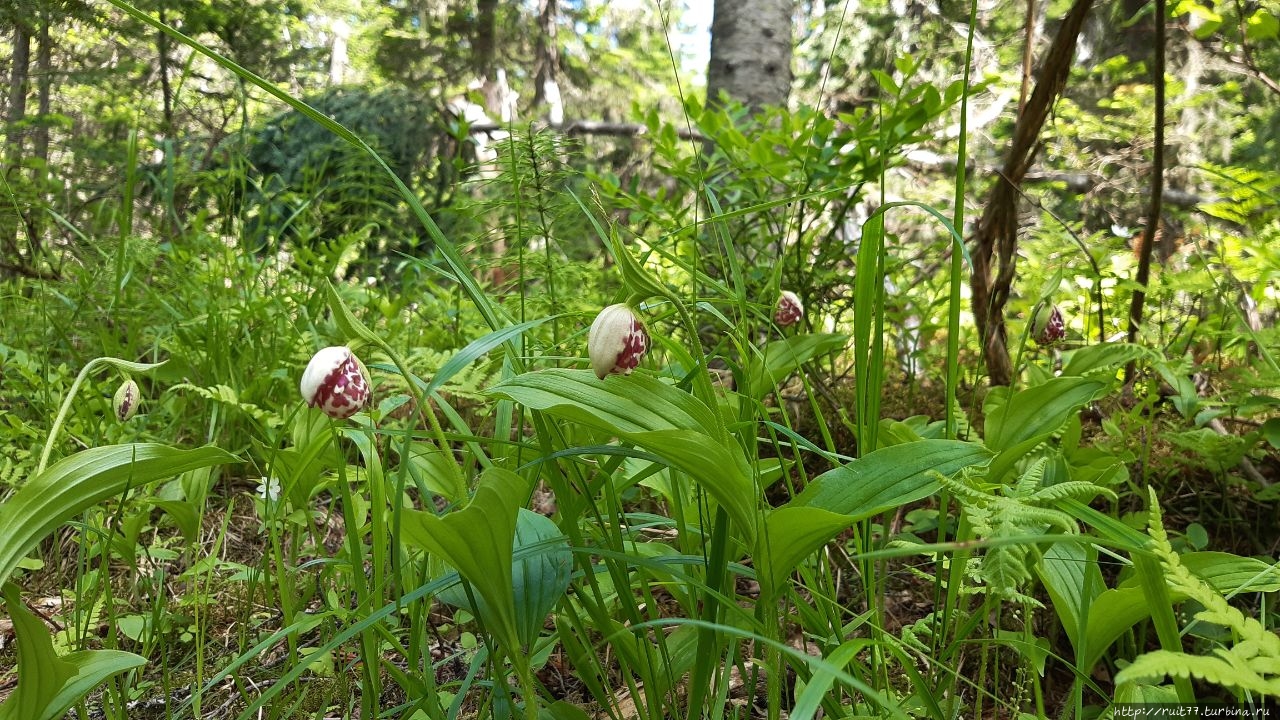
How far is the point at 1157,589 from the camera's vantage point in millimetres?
633

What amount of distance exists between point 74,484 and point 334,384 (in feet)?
0.85

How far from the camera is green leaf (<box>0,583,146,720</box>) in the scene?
2.38 feet

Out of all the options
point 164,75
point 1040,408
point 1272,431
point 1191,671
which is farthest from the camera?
point 164,75

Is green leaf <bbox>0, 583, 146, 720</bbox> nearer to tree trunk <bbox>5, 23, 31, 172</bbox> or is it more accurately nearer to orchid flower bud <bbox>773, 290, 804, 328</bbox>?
orchid flower bud <bbox>773, 290, 804, 328</bbox>

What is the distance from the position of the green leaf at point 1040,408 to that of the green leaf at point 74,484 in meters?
0.95

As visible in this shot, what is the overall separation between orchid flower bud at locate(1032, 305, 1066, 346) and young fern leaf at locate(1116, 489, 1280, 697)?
0.70 meters

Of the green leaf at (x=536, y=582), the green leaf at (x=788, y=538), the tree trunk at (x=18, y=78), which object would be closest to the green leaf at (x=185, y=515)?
the green leaf at (x=536, y=582)

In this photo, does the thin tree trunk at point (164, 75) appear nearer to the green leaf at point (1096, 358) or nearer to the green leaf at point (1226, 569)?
the green leaf at point (1096, 358)

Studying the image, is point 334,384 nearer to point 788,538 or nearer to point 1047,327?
point 788,538

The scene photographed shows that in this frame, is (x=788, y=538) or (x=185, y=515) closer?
(x=788, y=538)

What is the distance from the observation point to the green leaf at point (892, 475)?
681 mm

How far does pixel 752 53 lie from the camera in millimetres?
3117

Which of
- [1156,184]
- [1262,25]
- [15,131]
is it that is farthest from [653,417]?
[15,131]

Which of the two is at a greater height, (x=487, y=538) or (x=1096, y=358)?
(x=1096, y=358)
